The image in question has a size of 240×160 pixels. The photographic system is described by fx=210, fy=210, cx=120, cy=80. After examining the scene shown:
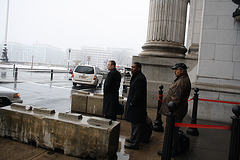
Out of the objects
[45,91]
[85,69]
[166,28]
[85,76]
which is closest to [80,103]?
[166,28]

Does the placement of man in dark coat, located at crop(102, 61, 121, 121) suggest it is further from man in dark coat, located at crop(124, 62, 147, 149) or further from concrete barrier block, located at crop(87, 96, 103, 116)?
concrete barrier block, located at crop(87, 96, 103, 116)

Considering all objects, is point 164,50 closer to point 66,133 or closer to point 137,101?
point 137,101

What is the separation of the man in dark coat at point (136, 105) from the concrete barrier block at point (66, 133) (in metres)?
0.48

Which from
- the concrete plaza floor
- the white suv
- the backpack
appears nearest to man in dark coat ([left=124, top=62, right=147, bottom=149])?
the concrete plaza floor

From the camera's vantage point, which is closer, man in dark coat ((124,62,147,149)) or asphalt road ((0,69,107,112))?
man in dark coat ((124,62,147,149))

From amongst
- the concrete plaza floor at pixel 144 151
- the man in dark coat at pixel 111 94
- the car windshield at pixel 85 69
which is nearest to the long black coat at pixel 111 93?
the man in dark coat at pixel 111 94

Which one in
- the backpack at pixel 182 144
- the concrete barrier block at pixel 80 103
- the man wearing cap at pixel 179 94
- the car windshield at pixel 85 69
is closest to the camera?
the man wearing cap at pixel 179 94

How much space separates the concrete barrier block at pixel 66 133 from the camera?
12.4 feet

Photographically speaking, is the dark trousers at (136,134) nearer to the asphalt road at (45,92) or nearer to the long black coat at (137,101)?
the long black coat at (137,101)

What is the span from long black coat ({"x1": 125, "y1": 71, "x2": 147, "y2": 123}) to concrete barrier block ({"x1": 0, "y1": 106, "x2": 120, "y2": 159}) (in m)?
0.47

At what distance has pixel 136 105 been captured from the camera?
4.41 meters

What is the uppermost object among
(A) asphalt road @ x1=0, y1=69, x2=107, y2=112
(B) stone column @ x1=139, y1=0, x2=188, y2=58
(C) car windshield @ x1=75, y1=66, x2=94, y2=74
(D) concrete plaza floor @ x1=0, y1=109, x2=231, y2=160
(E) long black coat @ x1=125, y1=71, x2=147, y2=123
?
(B) stone column @ x1=139, y1=0, x2=188, y2=58

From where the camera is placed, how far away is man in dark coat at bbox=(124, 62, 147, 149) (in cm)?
438

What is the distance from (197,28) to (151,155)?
33.0 feet
